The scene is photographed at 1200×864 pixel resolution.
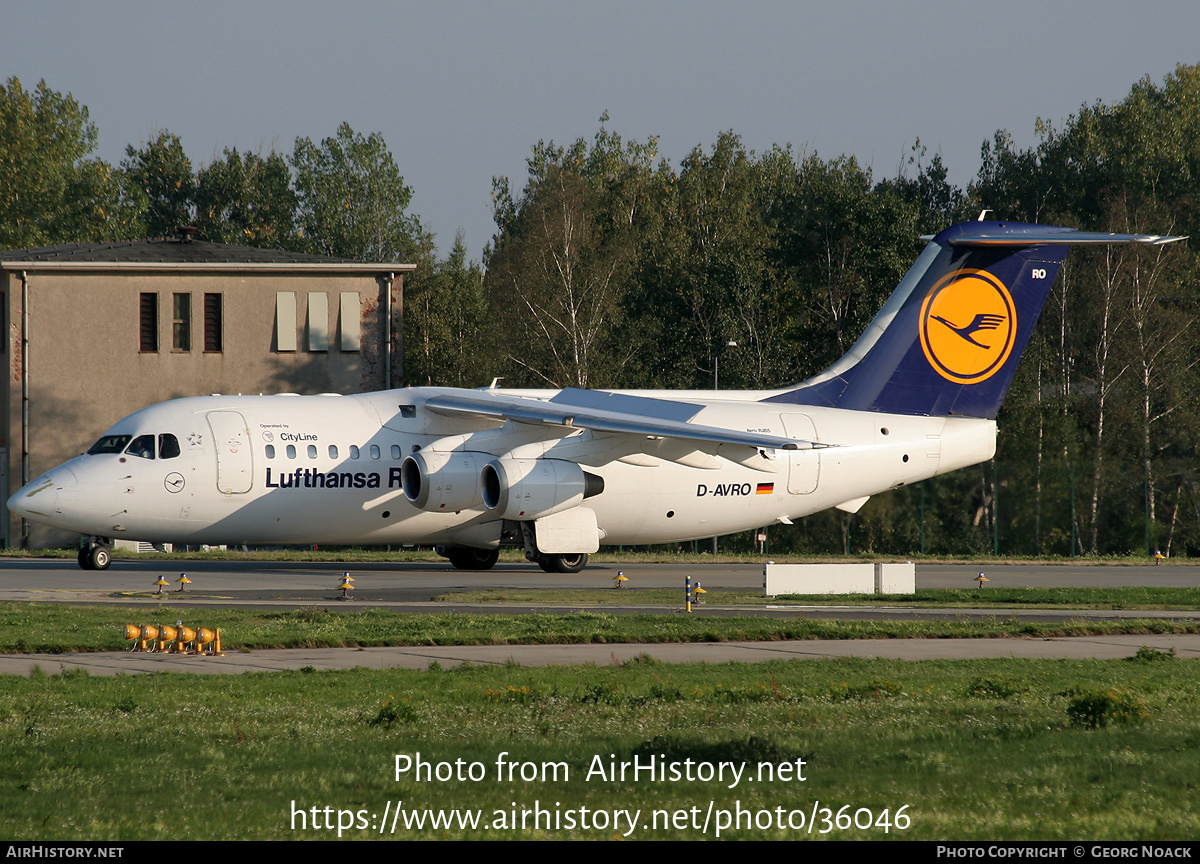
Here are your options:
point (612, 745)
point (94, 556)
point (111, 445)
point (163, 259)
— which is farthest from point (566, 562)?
point (163, 259)

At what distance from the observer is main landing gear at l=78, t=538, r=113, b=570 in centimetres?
2739

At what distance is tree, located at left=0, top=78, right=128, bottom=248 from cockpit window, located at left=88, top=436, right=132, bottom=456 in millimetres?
45794

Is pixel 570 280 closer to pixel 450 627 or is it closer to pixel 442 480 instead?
pixel 442 480

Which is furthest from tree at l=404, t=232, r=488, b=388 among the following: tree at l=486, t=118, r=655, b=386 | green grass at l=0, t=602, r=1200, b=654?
green grass at l=0, t=602, r=1200, b=654

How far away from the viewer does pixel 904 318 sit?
31562 mm

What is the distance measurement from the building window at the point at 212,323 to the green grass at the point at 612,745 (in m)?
32.1

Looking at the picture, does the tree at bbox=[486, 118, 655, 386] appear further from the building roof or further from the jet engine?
the jet engine

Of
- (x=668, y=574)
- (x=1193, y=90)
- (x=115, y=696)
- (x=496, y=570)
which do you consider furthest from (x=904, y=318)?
(x=1193, y=90)

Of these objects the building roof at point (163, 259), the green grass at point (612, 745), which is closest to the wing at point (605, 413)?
the green grass at point (612, 745)

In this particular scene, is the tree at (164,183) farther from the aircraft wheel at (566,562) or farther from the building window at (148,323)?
the aircraft wheel at (566,562)

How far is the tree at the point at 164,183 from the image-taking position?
84.8 metres

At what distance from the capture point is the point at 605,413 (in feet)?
92.4

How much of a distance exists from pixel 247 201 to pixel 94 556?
202ft

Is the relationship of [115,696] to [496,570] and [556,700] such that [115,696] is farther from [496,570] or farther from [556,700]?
[496,570]
